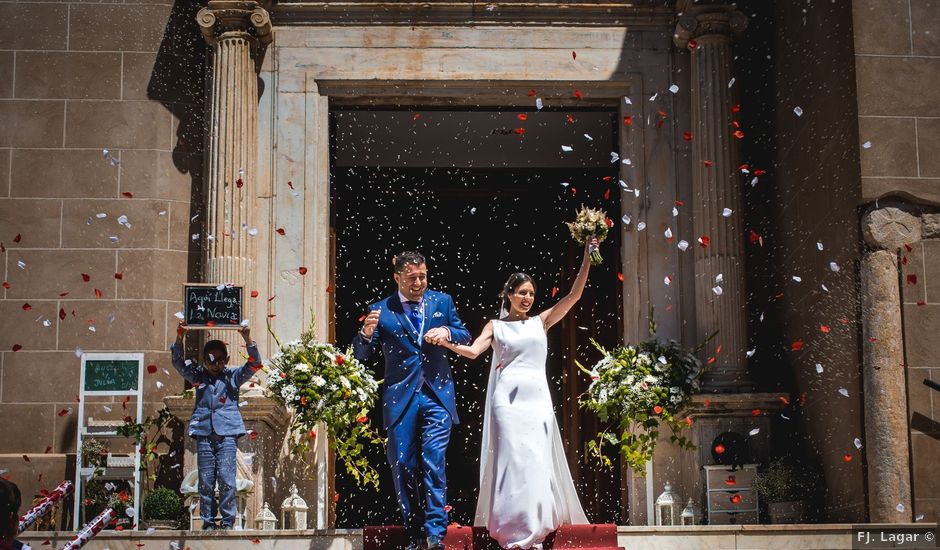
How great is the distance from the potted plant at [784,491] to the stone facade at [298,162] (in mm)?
291

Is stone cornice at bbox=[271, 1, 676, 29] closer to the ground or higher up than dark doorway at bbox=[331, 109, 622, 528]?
higher up

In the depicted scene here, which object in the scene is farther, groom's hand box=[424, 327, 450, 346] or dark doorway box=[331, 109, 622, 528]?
dark doorway box=[331, 109, 622, 528]

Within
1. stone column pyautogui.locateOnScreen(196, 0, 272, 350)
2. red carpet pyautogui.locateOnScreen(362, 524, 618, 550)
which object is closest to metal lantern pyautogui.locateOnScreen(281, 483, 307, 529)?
stone column pyautogui.locateOnScreen(196, 0, 272, 350)

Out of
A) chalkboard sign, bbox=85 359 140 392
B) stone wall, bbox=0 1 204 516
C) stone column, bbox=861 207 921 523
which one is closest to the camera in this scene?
stone column, bbox=861 207 921 523

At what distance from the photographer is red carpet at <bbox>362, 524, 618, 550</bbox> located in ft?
28.1

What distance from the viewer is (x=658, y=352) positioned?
37.0ft

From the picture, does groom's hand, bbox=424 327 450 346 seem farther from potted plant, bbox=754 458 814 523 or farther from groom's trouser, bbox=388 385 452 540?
potted plant, bbox=754 458 814 523

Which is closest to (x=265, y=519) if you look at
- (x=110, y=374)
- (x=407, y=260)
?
(x=110, y=374)

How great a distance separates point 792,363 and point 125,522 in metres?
5.74

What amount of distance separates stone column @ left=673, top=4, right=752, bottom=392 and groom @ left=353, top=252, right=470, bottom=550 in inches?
141

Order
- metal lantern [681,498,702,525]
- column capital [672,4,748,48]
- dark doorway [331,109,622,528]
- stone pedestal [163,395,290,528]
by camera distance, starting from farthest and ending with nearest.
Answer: dark doorway [331,109,622,528], column capital [672,4,748,48], stone pedestal [163,395,290,528], metal lantern [681,498,702,525]

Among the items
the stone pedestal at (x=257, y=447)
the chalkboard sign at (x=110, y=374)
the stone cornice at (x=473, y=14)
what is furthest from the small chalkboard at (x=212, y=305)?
the stone cornice at (x=473, y=14)

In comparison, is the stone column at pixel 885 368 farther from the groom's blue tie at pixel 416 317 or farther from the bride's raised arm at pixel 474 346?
the groom's blue tie at pixel 416 317

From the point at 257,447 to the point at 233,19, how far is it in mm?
3754
